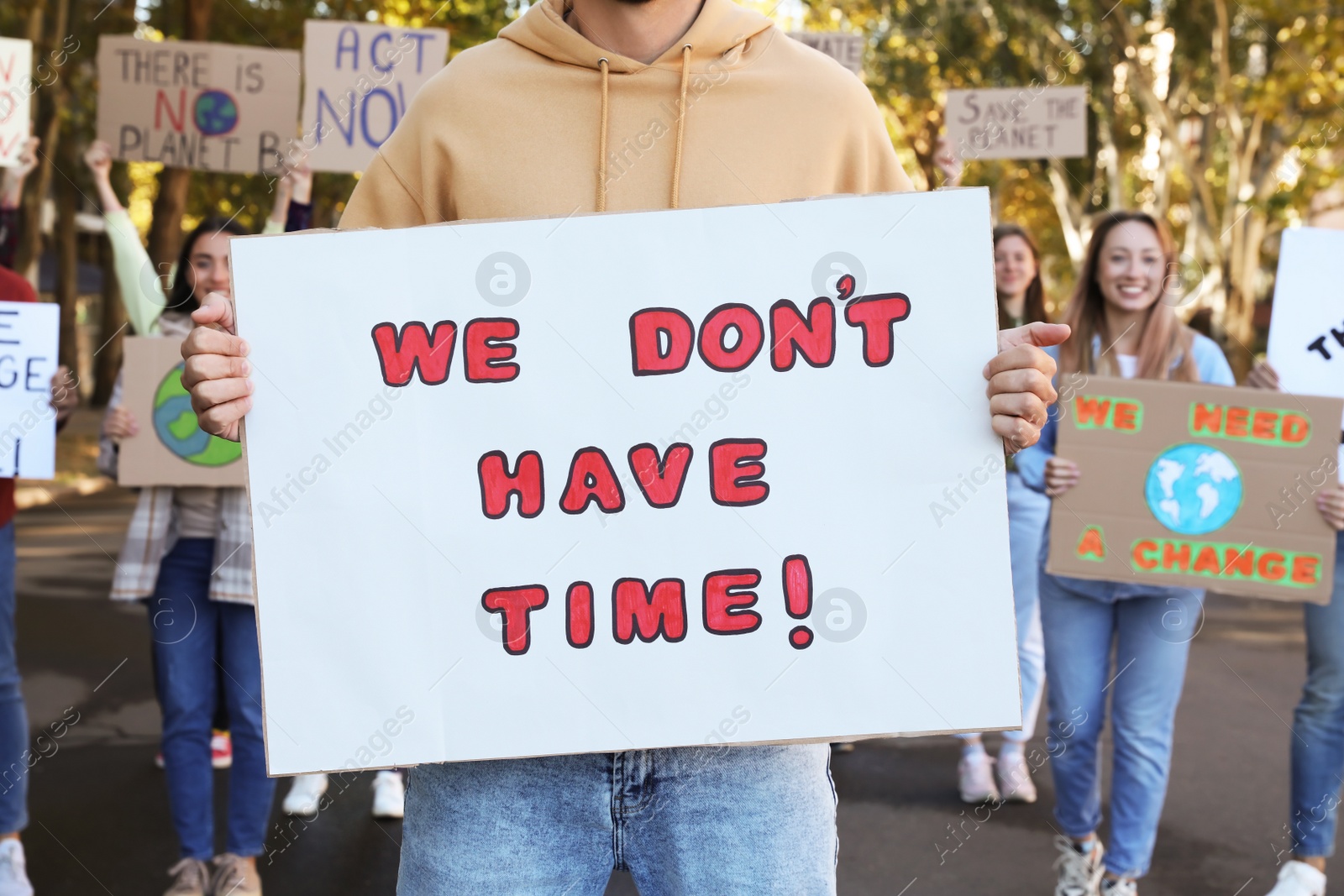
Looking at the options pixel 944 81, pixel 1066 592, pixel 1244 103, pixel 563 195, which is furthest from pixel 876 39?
pixel 563 195

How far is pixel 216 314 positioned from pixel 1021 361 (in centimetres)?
116

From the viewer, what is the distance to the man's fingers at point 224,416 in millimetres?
1787

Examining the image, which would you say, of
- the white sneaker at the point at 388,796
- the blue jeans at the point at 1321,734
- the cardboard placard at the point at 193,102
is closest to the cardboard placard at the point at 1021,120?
the cardboard placard at the point at 193,102

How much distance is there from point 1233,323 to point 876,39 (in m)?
8.14

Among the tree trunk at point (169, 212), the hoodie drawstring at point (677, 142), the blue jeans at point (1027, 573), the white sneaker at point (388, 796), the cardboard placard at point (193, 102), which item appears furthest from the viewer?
the tree trunk at point (169, 212)

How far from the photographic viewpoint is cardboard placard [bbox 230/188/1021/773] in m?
1.82

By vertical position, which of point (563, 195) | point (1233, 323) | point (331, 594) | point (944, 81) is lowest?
point (331, 594)

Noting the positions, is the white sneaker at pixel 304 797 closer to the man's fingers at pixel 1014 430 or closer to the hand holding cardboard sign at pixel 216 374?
the hand holding cardboard sign at pixel 216 374

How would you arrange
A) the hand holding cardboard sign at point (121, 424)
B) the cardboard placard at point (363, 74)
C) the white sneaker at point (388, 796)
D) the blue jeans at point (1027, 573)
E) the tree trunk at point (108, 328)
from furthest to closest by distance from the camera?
the tree trunk at point (108, 328), the cardboard placard at point (363, 74), the blue jeans at point (1027, 573), the white sneaker at point (388, 796), the hand holding cardboard sign at point (121, 424)

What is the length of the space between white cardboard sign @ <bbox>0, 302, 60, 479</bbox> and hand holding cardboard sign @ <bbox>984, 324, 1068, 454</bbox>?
114 inches

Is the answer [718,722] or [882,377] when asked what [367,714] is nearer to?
[718,722]

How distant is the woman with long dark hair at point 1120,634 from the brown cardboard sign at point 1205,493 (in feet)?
0.32

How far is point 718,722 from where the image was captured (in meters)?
1.80

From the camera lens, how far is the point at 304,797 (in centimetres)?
476
